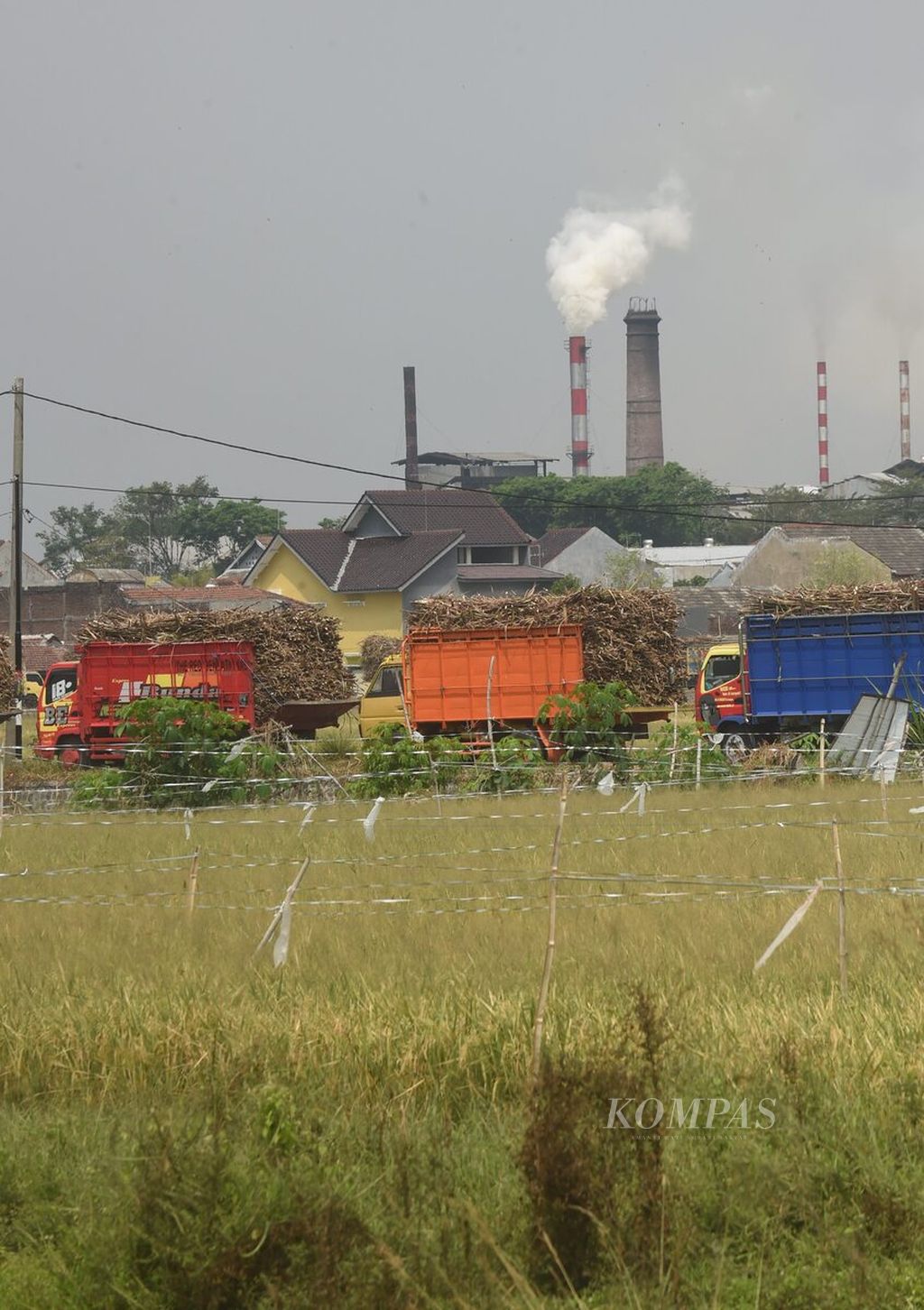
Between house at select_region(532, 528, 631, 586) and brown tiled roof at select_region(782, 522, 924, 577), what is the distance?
35.8 feet

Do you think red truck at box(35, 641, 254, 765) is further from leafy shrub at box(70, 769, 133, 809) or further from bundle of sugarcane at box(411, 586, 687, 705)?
leafy shrub at box(70, 769, 133, 809)

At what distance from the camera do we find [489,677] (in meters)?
27.5

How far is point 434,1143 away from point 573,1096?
817mm

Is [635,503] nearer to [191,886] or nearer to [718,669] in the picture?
[718,669]

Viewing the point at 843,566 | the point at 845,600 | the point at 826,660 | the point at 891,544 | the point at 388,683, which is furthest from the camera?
the point at 891,544

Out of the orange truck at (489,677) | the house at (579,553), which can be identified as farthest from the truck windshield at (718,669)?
the house at (579,553)

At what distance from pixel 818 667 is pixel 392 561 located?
4120 centimetres

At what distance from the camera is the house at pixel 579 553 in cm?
8625

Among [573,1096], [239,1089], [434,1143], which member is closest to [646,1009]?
[573,1096]

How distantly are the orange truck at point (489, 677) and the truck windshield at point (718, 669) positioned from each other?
2391 millimetres

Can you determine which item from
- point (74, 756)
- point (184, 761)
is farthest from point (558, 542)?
point (184, 761)

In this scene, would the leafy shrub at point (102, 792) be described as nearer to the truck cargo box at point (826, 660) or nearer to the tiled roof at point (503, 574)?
the truck cargo box at point (826, 660)

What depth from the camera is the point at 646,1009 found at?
19.9 ft

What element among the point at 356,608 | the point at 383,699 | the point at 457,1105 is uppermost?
the point at 356,608
